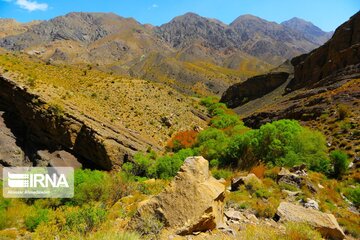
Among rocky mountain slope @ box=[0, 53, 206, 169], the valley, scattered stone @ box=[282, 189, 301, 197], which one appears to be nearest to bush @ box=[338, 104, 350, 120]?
the valley

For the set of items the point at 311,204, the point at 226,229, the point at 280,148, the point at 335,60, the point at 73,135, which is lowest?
the point at 311,204

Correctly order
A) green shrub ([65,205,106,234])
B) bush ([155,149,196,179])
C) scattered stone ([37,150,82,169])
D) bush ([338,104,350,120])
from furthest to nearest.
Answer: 1. bush ([338,104,350,120])
2. scattered stone ([37,150,82,169])
3. bush ([155,149,196,179])
4. green shrub ([65,205,106,234])

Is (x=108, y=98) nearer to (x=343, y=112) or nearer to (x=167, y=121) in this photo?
(x=167, y=121)

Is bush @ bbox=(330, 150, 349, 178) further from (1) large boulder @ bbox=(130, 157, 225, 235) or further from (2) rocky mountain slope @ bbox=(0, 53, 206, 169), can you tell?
(2) rocky mountain slope @ bbox=(0, 53, 206, 169)

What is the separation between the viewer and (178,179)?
32.8ft

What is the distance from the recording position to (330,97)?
145ft

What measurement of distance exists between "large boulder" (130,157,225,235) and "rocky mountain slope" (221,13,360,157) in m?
21.4

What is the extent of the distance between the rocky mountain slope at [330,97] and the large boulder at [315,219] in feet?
59.9

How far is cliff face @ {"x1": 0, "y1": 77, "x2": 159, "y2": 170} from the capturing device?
31438 mm

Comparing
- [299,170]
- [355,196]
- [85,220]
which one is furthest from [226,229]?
[299,170]

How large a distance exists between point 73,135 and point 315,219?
1049 inches

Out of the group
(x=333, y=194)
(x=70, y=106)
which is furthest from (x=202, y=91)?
(x=333, y=194)

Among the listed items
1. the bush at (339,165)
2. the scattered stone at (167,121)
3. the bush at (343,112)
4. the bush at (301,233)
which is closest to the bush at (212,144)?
the scattered stone at (167,121)

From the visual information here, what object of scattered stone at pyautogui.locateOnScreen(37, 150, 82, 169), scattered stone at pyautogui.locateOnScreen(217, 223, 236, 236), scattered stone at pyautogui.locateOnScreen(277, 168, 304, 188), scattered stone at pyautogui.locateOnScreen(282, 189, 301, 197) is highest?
scattered stone at pyautogui.locateOnScreen(277, 168, 304, 188)
